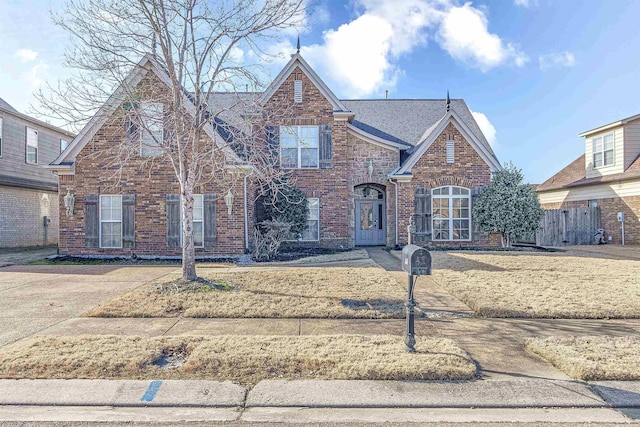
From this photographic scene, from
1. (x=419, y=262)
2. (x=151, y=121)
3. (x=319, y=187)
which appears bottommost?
(x=419, y=262)

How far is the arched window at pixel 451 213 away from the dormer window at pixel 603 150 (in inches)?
384

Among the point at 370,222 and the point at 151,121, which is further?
the point at 370,222

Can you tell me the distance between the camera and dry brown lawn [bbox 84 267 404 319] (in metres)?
6.48

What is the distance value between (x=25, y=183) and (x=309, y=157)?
1363 centimetres

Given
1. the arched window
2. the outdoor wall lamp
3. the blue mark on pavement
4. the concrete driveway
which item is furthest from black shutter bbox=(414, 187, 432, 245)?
the blue mark on pavement

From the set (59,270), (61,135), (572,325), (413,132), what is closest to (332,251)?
(413,132)

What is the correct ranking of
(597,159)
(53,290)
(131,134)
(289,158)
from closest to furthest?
(53,290) → (131,134) → (289,158) → (597,159)

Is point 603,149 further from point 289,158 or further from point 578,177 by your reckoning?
point 289,158

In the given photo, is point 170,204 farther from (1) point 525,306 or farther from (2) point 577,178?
(2) point 577,178

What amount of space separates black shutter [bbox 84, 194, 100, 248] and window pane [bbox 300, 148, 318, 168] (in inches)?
300

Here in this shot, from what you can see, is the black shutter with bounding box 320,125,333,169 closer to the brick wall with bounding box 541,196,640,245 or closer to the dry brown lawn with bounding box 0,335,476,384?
the dry brown lawn with bounding box 0,335,476,384

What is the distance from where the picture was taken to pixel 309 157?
16.0m

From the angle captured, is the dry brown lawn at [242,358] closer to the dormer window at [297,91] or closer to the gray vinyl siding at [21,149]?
the dormer window at [297,91]

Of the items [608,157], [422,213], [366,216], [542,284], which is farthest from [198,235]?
[608,157]
